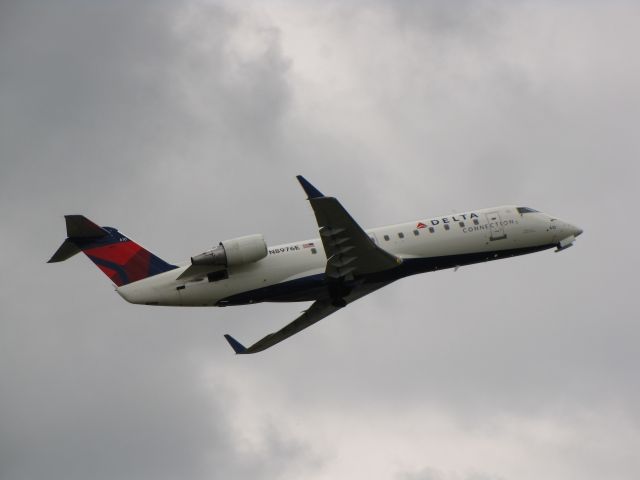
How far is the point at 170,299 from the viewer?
5244cm

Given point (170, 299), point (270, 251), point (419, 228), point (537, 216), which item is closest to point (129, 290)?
point (170, 299)

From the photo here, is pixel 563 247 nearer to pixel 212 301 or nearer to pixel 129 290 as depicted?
pixel 212 301

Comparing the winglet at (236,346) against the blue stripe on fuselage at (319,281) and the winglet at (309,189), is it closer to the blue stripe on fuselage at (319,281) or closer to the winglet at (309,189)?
the blue stripe on fuselage at (319,281)

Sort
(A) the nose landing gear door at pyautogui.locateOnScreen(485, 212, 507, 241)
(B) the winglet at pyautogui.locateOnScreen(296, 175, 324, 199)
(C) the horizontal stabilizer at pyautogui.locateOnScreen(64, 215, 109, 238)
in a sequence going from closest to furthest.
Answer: (B) the winglet at pyautogui.locateOnScreen(296, 175, 324, 199)
(C) the horizontal stabilizer at pyautogui.locateOnScreen(64, 215, 109, 238)
(A) the nose landing gear door at pyautogui.locateOnScreen(485, 212, 507, 241)

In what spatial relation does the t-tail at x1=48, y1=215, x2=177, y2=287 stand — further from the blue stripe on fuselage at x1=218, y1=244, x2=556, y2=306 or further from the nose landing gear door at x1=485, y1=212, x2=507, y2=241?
the nose landing gear door at x1=485, y1=212, x2=507, y2=241

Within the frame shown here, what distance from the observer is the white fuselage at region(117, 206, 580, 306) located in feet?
172

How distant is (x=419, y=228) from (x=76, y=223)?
17358 millimetres

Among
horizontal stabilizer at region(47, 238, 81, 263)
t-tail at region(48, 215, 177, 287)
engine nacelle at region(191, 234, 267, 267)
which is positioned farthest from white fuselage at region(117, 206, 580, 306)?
horizontal stabilizer at region(47, 238, 81, 263)

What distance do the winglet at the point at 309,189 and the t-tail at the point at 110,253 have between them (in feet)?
29.9

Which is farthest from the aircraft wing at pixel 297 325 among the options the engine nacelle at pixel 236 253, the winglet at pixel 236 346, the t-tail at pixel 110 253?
the t-tail at pixel 110 253

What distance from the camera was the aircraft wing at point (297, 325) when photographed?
189 ft

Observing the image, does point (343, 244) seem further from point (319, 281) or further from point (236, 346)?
point (236, 346)

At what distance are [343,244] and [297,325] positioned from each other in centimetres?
976

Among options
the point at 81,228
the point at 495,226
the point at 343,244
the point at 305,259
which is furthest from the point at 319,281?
the point at 81,228
